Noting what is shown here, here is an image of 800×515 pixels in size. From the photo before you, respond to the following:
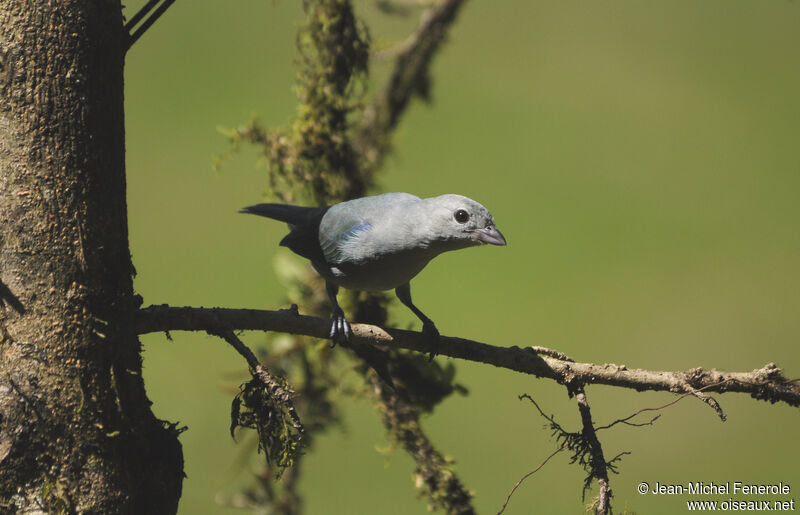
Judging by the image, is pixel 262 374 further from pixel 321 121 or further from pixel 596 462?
pixel 321 121

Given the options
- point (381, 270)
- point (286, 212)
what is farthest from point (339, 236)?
point (286, 212)

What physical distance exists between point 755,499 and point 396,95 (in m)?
2.04

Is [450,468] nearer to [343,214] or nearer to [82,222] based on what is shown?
[343,214]

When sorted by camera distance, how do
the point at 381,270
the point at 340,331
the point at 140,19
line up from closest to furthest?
the point at 140,19 < the point at 340,331 < the point at 381,270

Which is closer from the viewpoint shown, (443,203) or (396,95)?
(443,203)

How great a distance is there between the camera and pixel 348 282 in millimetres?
2367

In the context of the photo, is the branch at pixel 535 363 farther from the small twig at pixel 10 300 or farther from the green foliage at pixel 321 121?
the green foliage at pixel 321 121

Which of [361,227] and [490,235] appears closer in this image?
[490,235]

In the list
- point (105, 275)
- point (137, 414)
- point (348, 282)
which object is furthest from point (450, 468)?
point (105, 275)

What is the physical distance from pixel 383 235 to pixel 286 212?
1.40 feet

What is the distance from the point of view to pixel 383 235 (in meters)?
2.30

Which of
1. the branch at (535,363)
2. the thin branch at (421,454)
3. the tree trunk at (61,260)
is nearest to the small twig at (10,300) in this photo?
the tree trunk at (61,260)

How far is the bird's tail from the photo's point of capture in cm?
252

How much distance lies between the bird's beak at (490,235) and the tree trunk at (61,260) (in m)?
1.08
